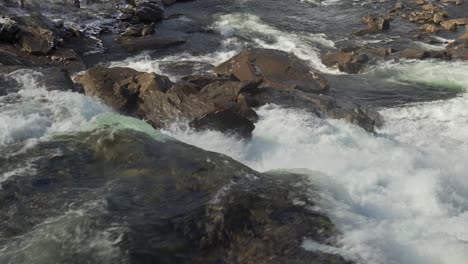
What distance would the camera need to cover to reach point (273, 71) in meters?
16.7

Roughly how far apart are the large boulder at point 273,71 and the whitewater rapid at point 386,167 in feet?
7.06

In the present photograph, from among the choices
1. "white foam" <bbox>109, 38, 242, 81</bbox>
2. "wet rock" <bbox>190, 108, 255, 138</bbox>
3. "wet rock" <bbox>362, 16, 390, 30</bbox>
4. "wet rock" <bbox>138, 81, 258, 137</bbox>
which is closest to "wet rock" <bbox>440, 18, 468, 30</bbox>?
"wet rock" <bbox>362, 16, 390, 30</bbox>

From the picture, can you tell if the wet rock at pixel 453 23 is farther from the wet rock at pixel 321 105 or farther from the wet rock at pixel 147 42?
the wet rock at pixel 147 42

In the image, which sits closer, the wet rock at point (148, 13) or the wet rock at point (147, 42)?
the wet rock at point (147, 42)

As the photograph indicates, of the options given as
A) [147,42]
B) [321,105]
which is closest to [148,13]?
[147,42]

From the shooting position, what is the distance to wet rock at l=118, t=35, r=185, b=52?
64.5 feet

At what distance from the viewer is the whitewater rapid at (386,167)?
6.97m

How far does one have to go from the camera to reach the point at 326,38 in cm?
2150

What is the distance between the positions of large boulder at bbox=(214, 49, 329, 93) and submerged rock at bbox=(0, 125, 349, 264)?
7230 millimetres

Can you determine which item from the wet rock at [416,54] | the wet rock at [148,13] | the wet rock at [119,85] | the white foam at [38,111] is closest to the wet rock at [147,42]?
the wet rock at [148,13]

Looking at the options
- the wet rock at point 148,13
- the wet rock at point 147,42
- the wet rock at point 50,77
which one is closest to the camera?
the wet rock at point 50,77

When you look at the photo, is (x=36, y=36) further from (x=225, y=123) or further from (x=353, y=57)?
(x=353, y=57)

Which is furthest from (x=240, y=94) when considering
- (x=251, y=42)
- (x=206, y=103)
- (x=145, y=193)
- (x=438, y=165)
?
(x=251, y=42)

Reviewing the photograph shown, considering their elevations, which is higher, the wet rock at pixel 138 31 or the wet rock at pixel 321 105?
the wet rock at pixel 138 31
